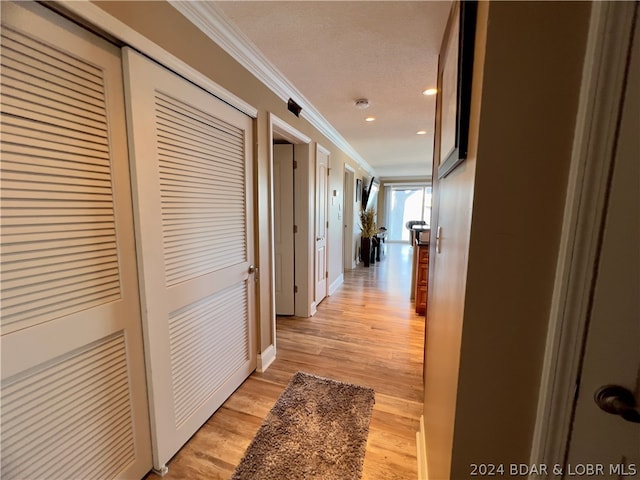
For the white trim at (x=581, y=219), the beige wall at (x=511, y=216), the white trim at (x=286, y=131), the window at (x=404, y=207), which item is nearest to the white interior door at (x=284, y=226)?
the white trim at (x=286, y=131)

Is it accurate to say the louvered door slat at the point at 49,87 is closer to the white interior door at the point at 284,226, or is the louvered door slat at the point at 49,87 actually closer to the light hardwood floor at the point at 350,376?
the light hardwood floor at the point at 350,376

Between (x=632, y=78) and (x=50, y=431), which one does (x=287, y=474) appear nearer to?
(x=50, y=431)

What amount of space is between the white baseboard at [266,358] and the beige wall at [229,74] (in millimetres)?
50

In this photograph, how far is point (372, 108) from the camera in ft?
9.21

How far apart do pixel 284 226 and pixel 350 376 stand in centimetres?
178

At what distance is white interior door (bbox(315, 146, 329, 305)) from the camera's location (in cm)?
340

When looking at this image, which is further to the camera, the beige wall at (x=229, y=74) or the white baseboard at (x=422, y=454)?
the white baseboard at (x=422, y=454)

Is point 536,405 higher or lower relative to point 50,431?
higher

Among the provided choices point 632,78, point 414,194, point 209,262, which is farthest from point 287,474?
point 414,194

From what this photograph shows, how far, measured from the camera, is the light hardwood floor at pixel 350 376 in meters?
1.45

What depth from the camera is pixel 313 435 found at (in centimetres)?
160

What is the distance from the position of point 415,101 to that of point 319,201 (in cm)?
152

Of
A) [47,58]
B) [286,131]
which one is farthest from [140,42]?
[286,131]

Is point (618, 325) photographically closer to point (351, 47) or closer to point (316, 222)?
point (351, 47)
